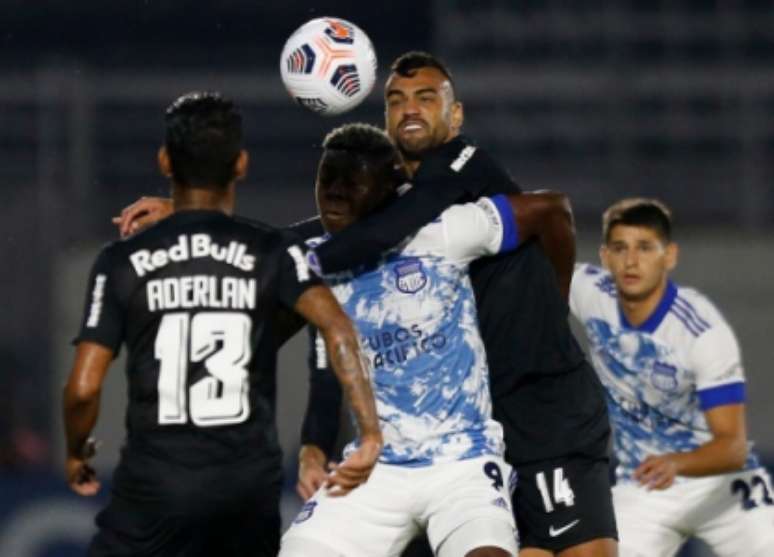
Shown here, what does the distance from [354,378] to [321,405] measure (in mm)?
1335

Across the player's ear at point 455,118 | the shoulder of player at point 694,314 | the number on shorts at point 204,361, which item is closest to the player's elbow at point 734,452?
the shoulder of player at point 694,314

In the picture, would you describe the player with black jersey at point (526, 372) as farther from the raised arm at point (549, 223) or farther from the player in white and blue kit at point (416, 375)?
the player in white and blue kit at point (416, 375)

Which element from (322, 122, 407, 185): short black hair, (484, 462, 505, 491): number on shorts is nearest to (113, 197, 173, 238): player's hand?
(322, 122, 407, 185): short black hair

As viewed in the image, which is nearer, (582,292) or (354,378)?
(354,378)

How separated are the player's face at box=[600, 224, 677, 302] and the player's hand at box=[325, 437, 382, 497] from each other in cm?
240

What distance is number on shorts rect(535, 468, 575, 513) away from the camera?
21.4ft

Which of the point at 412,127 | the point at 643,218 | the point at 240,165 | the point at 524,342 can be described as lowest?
the point at 524,342

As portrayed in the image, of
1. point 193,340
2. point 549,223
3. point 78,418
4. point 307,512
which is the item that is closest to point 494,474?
point 307,512

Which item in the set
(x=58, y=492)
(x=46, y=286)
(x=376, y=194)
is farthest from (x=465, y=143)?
(x=46, y=286)

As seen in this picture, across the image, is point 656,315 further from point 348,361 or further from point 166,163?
point 166,163

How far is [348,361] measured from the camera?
529cm

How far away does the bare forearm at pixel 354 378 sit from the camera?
528 cm

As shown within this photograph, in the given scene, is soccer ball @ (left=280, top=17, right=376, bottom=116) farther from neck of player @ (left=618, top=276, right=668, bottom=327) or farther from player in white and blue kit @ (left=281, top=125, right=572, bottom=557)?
neck of player @ (left=618, top=276, right=668, bottom=327)

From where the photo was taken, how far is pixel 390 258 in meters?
6.25
